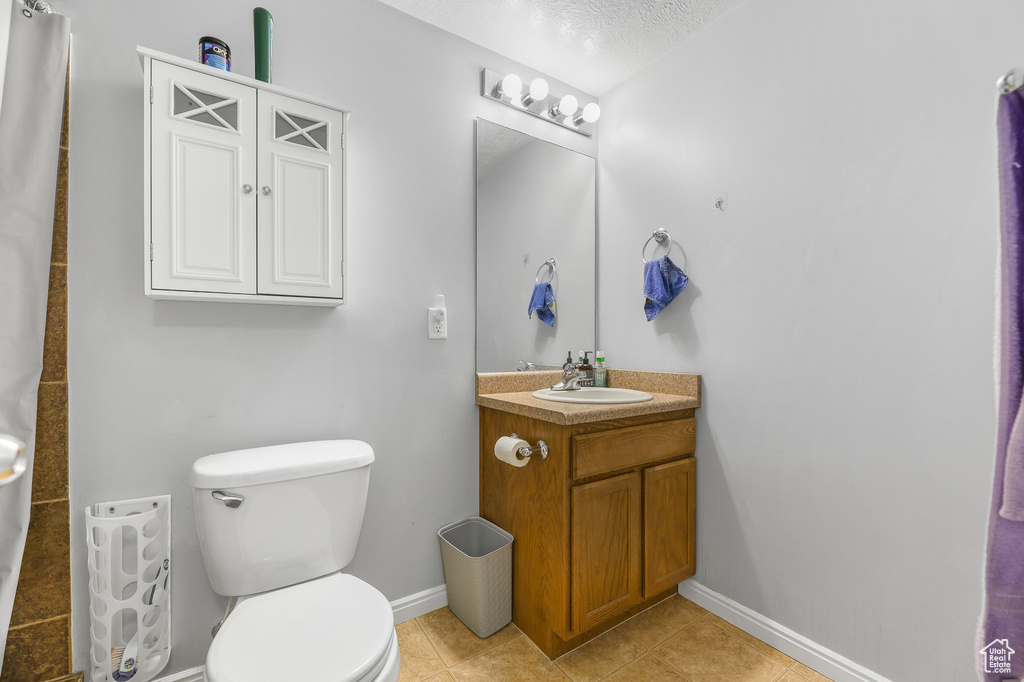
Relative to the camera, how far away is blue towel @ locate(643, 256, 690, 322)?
195 centimetres

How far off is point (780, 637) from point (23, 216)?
255 cm

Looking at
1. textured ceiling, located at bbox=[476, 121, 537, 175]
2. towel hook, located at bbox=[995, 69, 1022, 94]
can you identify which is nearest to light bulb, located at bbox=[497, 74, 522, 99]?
textured ceiling, located at bbox=[476, 121, 537, 175]

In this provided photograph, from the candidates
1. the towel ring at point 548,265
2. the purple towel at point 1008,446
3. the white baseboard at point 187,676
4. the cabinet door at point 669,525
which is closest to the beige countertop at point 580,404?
the cabinet door at point 669,525

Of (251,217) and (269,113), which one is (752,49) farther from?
(251,217)

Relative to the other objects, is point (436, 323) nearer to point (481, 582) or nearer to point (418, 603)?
point (481, 582)

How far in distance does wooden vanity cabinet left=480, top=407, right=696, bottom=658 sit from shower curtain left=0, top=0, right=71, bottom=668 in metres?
1.36

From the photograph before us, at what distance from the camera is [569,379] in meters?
2.11

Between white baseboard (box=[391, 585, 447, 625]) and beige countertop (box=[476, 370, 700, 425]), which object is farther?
white baseboard (box=[391, 585, 447, 625])

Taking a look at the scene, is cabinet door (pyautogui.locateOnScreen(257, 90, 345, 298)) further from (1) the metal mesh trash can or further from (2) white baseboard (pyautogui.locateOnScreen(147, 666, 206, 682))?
(2) white baseboard (pyautogui.locateOnScreen(147, 666, 206, 682))

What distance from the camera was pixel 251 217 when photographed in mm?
1386

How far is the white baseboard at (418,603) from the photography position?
5.92 ft

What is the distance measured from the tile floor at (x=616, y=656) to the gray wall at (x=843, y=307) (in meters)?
0.15

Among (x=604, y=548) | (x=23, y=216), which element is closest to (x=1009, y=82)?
(x=604, y=548)

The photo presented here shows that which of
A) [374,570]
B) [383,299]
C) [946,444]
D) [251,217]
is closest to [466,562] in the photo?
[374,570]
